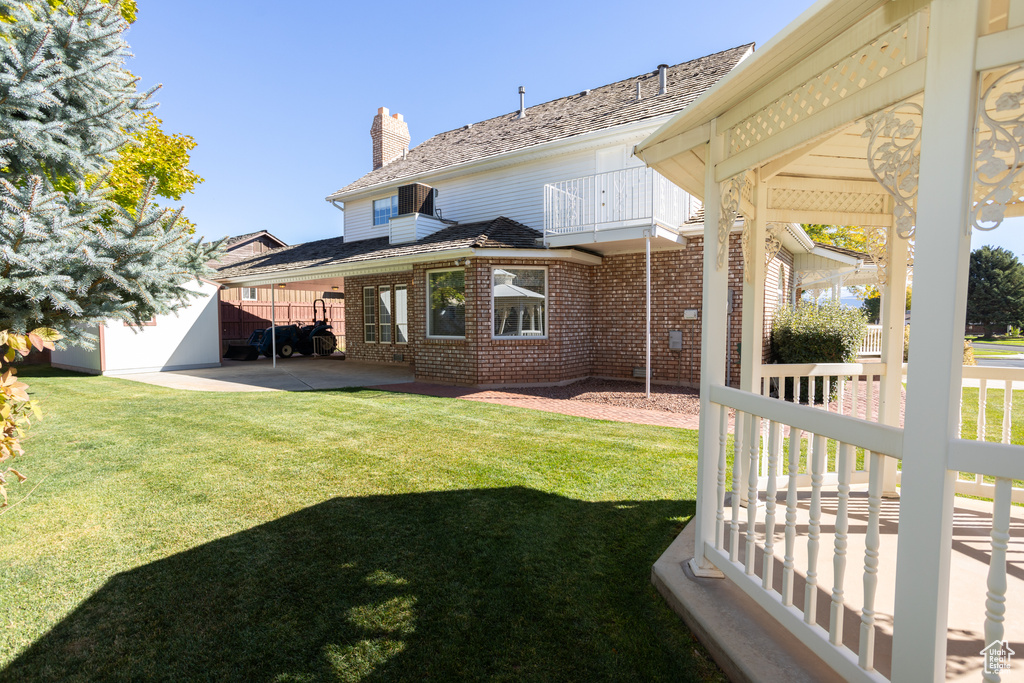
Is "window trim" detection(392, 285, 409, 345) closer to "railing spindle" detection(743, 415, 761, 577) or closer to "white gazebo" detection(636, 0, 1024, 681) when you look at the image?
"white gazebo" detection(636, 0, 1024, 681)

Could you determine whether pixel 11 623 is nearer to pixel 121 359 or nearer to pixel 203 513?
pixel 203 513

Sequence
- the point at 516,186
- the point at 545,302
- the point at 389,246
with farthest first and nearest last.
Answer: the point at 389,246 < the point at 516,186 < the point at 545,302

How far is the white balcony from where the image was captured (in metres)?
9.55

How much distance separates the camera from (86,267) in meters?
4.14

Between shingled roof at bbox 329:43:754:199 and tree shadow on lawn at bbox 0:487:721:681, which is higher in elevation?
shingled roof at bbox 329:43:754:199

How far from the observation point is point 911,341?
1.50m

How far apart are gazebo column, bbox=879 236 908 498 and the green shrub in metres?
6.00

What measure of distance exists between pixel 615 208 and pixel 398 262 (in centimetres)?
509

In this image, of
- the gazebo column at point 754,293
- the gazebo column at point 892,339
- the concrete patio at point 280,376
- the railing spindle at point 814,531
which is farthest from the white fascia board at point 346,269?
the railing spindle at point 814,531

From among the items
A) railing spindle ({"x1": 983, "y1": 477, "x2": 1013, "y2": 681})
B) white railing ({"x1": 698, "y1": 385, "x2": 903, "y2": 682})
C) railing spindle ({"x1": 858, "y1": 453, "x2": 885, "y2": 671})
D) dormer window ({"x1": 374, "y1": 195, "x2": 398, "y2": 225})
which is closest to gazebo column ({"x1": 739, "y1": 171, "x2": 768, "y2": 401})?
white railing ({"x1": 698, "y1": 385, "x2": 903, "y2": 682})

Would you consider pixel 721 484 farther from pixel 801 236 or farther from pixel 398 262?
pixel 801 236

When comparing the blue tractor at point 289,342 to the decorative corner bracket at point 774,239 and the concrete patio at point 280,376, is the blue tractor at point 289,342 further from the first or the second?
the decorative corner bracket at point 774,239

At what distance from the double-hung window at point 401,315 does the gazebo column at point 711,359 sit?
12916 mm

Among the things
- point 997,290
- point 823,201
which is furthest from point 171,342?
point 997,290
